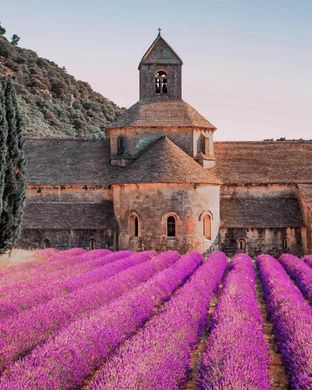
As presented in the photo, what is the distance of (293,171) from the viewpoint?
38469mm

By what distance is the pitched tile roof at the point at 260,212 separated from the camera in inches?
1394

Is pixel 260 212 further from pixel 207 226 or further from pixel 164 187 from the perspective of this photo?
pixel 164 187

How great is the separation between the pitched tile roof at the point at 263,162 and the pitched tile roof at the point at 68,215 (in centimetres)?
742

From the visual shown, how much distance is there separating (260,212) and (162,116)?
8431mm

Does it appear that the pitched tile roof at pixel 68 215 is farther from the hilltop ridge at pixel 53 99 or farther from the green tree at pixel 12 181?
the hilltop ridge at pixel 53 99

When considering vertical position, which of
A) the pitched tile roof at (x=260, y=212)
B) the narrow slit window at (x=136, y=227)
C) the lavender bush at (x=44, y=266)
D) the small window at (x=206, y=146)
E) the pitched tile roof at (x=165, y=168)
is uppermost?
the small window at (x=206, y=146)

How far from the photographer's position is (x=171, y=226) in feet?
110

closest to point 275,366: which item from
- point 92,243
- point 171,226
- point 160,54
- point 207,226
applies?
point 171,226

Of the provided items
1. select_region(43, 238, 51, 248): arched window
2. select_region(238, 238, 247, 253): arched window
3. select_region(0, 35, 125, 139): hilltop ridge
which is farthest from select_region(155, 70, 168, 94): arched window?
select_region(0, 35, 125, 139): hilltop ridge

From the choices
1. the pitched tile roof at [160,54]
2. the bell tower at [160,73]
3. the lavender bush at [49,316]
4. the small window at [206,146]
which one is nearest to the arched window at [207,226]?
the small window at [206,146]

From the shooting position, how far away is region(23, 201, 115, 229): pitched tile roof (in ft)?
114

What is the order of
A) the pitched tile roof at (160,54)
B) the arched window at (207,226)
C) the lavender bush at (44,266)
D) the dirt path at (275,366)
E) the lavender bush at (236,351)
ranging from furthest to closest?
the pitched tile roof at (160,54), the arched window at (207,226), the lavender bush at (44,266), the dirt path at (275,366), the lavender bush at (236,351)

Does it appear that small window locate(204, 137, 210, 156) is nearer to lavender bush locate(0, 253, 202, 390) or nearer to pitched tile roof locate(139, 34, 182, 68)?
pitched tile roof locate(139, 34, 182, 68)

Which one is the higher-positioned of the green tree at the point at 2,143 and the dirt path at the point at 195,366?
the green tree at the point at 2,143
